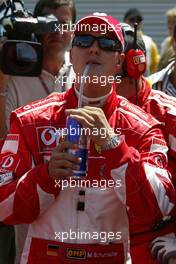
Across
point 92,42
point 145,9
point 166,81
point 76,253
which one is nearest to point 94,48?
point 92,42

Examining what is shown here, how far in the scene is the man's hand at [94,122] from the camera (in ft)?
10.00

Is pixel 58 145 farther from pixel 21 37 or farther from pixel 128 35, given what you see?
pixel 128 35

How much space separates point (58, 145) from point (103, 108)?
1.07 feet

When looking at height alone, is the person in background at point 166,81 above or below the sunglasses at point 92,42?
below

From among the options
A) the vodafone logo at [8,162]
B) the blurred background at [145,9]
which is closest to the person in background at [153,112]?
the vodafone logo at [8,162]

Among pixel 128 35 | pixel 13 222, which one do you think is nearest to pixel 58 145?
pixel 13 222

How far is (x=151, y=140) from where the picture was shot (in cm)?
332

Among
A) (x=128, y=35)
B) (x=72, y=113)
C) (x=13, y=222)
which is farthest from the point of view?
(x=128, y=35)

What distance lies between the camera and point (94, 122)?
10.0 ft

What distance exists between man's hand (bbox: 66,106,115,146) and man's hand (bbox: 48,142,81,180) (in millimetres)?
83

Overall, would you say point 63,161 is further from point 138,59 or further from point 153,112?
point 138,59

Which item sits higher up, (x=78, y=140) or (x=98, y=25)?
(x=98, y=25)

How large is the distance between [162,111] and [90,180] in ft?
1.83

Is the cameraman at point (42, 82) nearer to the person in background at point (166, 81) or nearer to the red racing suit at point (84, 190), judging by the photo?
the person in background at point (166, 81)
